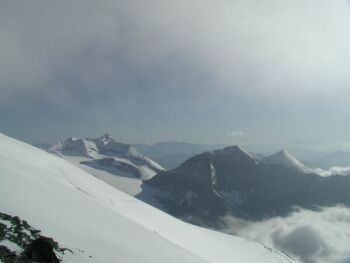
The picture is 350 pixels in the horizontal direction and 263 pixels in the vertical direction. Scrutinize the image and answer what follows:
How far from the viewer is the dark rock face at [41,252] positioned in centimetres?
2561

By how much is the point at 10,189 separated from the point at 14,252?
57.8ft

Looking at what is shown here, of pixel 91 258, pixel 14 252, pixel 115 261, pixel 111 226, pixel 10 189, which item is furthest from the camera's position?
pixel 111 226

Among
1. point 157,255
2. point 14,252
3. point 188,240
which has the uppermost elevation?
point 188,240

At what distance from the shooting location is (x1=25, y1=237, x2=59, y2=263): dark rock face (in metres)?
25.6

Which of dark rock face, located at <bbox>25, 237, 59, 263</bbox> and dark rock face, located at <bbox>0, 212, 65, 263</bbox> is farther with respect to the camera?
dark rock face, located at <bbox>25, 237, 59, 263</bbox>

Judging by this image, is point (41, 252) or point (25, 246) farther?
point (25, 246)

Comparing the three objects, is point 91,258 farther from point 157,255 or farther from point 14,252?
point 157,255

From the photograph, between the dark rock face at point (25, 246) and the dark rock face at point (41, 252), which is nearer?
the dark rock face at point (25, 246)

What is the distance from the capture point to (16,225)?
2972 centimetres

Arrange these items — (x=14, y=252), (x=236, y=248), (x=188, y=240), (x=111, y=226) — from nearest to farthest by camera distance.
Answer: (x=14, y=252), (x=111, y=226), (x=188, y=240), (x=236, y=248)

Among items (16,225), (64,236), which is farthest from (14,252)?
(64,236)

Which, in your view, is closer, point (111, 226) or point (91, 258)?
point (91, 258)

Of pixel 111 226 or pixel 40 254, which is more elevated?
pixel 111 226

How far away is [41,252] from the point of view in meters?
25.9
